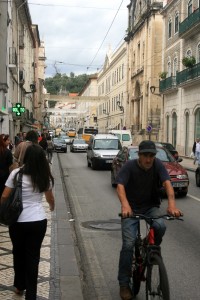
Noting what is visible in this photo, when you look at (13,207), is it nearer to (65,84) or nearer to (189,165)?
(189,165)

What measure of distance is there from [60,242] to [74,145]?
3962 cm

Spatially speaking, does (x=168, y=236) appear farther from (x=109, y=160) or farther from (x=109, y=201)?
(x=109, y=160)

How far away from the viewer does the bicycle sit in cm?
414

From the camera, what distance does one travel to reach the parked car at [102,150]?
23.3 meters

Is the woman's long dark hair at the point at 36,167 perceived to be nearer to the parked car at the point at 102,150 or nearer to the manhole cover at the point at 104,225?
the manhole cover at the point at 104,225

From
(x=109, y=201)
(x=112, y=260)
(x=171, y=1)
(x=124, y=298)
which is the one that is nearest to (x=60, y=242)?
(x=112, y=260)

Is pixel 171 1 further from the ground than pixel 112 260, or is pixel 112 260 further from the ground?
pixel 171 1

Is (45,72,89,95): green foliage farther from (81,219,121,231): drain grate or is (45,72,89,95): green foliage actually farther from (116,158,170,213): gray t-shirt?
(116,158,170,213): gray t-shirt

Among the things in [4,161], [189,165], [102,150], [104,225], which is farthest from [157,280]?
[189,165]

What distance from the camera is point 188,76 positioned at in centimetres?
3475

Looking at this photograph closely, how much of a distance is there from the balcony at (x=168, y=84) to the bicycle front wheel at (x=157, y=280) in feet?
116

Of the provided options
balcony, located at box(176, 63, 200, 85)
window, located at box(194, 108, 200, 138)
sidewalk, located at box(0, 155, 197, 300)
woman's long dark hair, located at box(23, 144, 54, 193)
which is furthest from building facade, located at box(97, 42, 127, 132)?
woman's long dark hair, located at box(23, 144, 54, 193)

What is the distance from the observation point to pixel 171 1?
40.4 meters

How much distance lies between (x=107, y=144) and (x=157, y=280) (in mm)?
21176
